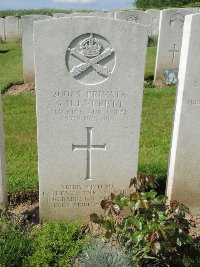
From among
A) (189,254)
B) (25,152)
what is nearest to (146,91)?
(25,152)

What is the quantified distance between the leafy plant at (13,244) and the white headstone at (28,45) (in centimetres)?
734

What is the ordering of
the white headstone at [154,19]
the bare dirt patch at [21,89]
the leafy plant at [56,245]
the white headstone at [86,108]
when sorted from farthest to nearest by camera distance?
the white headstone at [154,19] < the bare dirt patch at [21,89] < the white headstone at [86,108] < the leafy plant at [56,245]

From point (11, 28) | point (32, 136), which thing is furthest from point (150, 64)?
point (11, 28)

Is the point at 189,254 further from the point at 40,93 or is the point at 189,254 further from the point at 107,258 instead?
the point at 40,93

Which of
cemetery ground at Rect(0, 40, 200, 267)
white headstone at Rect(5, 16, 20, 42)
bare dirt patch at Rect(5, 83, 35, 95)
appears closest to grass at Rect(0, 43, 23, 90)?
bare dirt patch at Rect(5, 83, 35, 95)

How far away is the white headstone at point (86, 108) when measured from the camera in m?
3.33

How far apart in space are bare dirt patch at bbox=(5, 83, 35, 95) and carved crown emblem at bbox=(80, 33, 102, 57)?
6.57 meters

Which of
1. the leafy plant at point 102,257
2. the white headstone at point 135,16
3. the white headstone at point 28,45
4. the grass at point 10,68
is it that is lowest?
the grass at point 10,68

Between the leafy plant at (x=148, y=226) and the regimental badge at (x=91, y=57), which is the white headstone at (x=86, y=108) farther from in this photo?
the leafy plant at (x=148, y=226)

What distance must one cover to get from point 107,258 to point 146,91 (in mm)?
6572

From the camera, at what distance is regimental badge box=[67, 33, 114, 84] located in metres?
3.36

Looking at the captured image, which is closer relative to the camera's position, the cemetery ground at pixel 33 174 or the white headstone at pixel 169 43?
the cemetery ground at pixel 33 174

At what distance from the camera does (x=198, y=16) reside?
3.52m

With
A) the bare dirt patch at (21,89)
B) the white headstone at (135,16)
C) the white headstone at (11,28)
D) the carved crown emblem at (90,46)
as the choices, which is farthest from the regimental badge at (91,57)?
the white headstone at (11,28)
